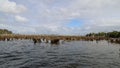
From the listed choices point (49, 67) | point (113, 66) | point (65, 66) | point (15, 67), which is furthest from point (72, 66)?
point (15, 67)

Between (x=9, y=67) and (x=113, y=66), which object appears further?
(x=113, y=66)

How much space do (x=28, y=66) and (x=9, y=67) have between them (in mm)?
2346

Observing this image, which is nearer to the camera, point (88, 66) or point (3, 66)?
point (3, 66)

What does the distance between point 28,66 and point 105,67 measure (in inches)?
383

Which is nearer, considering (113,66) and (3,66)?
(3,66)

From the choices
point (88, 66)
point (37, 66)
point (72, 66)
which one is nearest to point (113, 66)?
point (88, 66)

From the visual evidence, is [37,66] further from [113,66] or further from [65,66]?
[113,66]

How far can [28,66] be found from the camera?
2338cm

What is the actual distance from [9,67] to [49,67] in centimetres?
478

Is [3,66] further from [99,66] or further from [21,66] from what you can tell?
[99,66]

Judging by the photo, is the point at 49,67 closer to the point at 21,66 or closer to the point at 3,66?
the point at 21,66

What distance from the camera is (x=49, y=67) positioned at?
22984 mm

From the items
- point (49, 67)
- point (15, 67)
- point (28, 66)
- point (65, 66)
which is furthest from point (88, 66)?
point (15, 67)

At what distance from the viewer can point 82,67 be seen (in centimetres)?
2358
